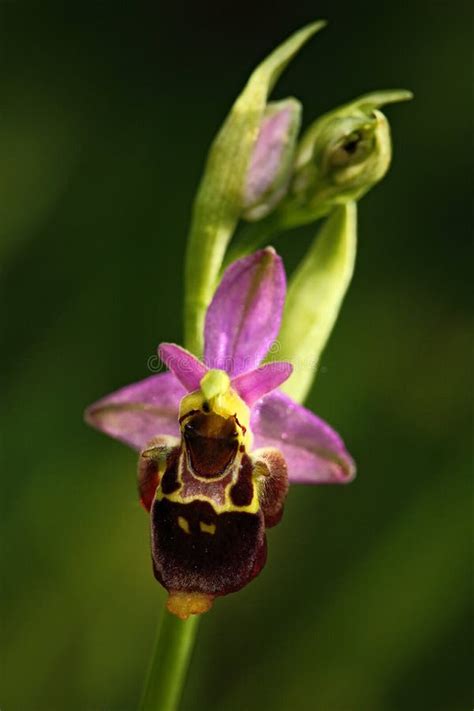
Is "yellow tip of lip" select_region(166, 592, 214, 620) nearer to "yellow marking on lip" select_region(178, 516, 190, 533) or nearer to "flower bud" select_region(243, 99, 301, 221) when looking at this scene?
"yellow marking on lip" select_region(178, 516, 190, 533)

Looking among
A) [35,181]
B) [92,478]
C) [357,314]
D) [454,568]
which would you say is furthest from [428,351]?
[35,181]

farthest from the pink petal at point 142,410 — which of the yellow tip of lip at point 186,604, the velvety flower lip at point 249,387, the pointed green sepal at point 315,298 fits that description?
the yellow tip of lip at point 186,604

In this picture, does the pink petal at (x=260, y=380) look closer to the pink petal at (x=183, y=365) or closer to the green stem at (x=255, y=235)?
the pink petal at (x=183, y=365)

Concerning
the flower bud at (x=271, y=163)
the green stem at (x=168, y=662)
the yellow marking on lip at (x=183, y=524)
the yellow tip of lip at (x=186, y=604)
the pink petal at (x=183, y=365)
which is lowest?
the green stem at (x=168, y=662)

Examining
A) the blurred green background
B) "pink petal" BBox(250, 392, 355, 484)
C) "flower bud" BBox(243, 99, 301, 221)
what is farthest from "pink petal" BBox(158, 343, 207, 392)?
the blurred green background

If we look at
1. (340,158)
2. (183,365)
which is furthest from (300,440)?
(340,158)

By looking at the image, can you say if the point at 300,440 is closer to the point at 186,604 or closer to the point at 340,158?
the point at 186,604
